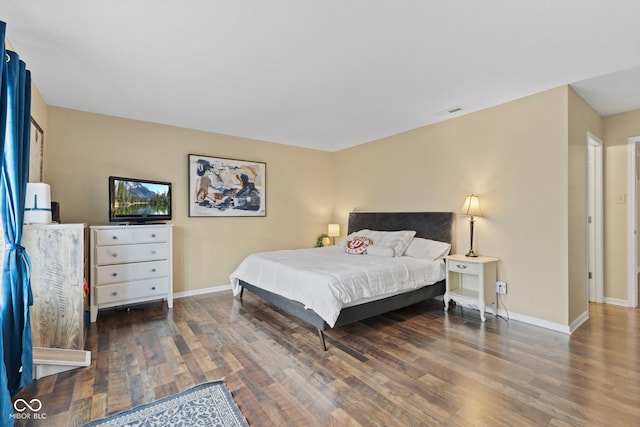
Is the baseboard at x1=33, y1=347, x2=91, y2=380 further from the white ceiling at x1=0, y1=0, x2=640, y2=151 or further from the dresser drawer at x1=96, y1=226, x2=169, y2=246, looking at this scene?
the white ceiling at x1=0, y1=0, x2=640, y2=151

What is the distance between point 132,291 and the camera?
3.55 m

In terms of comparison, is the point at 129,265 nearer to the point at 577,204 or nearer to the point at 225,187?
the point at 225,187

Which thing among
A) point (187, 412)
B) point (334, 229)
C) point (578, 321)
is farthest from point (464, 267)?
point (187, 412)

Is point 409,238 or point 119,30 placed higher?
point 119,30

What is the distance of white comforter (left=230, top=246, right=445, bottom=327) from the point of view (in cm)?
269

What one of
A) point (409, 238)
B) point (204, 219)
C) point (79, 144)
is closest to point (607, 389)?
point (409, 238)

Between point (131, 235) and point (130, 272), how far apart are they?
0.44m

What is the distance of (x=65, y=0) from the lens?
1783 millimetres

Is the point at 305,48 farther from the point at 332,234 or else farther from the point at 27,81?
the point at 332,234

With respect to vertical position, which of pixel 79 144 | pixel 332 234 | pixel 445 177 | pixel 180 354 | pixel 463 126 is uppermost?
pixel 463 126

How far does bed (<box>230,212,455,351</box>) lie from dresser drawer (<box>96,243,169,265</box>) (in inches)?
38.4

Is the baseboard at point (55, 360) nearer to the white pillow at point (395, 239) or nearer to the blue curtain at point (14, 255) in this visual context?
the blue curtain at point (14, 255)

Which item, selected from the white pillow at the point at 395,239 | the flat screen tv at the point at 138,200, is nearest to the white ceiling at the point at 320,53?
the flat screen tv at the point at 138,200

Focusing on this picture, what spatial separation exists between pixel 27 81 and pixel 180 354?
2448 mm
